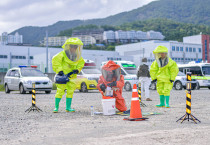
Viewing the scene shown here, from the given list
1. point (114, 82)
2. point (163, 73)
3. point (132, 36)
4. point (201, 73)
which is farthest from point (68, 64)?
point (132, 36)

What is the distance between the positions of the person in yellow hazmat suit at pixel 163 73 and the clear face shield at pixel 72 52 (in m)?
3.27

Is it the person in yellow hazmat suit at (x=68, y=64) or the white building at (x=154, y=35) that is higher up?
the white building at (x=154, y=35)

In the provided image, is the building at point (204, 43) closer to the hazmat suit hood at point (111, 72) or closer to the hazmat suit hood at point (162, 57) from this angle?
the hazmat suit hood at point (162, 57)

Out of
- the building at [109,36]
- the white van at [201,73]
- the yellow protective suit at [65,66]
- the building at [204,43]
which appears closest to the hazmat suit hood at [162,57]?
the yellow protective suit at [65,66]

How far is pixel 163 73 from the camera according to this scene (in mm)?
11883

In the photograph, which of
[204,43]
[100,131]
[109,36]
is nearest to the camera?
[100,131]

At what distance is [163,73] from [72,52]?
3.63 metres

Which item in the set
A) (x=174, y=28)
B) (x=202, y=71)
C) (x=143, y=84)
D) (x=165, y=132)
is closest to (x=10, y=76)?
(x=143, y=84)

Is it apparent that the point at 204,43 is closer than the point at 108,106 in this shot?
No

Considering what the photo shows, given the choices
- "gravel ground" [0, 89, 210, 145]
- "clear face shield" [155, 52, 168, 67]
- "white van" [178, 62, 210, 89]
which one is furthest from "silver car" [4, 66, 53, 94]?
"white van" [178, 62, 210, 89]

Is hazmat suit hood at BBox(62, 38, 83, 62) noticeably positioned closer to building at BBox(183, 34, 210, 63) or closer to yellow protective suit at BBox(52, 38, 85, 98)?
yellow protective suit at BBox(52, 38, 85, 98)

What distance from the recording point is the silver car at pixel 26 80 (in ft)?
68.7

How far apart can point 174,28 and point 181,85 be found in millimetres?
167521

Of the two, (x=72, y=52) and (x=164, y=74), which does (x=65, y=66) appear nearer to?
(x=72, y=52)
